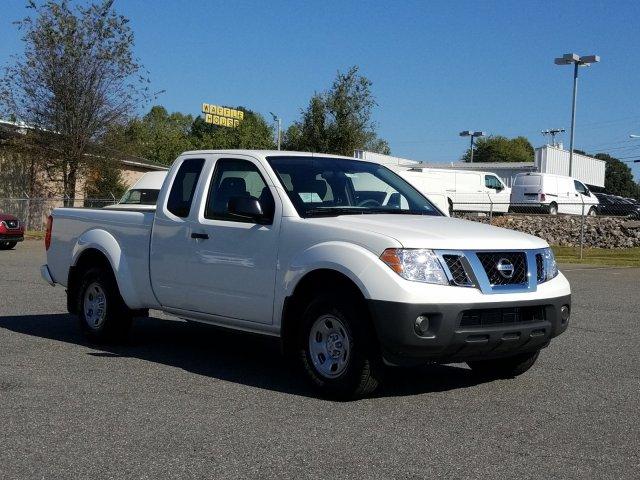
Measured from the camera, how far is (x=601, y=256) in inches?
1061

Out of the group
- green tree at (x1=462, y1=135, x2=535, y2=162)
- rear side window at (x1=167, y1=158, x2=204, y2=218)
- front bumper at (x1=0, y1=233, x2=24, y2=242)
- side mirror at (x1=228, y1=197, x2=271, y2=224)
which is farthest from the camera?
green tree at (x1=462, y1=135, x2=535, y2=162)

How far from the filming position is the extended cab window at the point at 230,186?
7742 mm

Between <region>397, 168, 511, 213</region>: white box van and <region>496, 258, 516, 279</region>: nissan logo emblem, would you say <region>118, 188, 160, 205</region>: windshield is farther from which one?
<region>397, 168, 511, 213</region>: white box van

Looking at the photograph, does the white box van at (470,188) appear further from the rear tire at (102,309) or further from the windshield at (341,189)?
the windshield at (341,189)

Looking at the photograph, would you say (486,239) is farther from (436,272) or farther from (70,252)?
(70,252)

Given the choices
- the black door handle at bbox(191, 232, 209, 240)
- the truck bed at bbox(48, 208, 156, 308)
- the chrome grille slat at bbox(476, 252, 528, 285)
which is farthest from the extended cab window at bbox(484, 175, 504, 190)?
the chrome grille slat at bbox(476, 252, 528, 285)

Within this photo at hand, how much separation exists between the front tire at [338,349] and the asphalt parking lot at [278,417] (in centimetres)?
17

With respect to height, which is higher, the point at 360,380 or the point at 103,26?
the point at 103,26

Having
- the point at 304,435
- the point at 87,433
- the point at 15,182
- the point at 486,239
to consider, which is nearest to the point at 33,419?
the point at 87,433

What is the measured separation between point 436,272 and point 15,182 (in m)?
37.8

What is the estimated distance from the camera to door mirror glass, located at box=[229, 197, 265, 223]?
7.29 meters

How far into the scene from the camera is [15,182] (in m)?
41.3

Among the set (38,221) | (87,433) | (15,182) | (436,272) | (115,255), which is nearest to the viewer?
(87,433)

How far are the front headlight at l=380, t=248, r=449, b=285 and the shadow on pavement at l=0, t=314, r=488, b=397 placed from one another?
1057 millimetres
